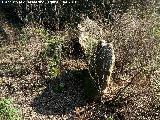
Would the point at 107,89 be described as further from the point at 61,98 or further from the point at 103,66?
the point at 61,98

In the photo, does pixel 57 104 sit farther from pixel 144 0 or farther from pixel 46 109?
pixel 144 0

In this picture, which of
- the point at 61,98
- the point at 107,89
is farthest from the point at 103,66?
the point at 61,98

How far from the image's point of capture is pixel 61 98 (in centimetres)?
1278

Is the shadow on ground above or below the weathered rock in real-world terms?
below

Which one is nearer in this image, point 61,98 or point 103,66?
point 103,66

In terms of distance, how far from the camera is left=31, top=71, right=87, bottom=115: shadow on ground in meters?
12.4

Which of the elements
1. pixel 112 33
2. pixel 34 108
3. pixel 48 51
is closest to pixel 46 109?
pixel 34 108

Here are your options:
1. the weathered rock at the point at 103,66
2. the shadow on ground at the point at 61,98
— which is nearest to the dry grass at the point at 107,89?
the shadow on ground at the point at 61,98

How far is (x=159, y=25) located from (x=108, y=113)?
13.9 ft

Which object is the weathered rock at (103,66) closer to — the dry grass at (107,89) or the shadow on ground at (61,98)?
the dry grass at (107,89)

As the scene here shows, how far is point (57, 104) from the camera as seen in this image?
12.6m

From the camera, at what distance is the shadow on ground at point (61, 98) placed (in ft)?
40.6

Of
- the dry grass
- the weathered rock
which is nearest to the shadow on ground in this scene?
the dry grass

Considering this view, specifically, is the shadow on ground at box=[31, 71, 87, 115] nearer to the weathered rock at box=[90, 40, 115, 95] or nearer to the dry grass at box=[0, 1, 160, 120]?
the dry grass at box=[0, 1, 160, 120]
